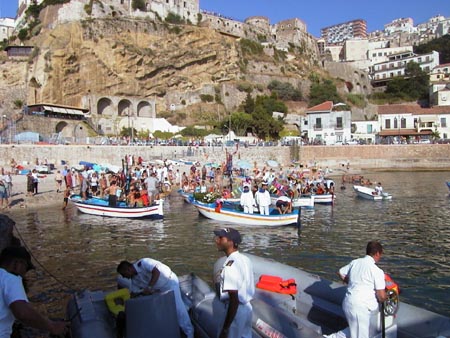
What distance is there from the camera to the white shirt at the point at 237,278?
Result: 381 centimetres

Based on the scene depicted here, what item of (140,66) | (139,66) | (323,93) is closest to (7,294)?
(139,66)

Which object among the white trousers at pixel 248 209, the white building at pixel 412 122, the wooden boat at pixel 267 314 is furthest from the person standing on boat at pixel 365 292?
the white building at pixel 412 122

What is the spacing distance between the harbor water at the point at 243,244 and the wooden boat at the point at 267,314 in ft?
8.76

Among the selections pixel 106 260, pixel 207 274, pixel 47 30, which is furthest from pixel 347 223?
pixel 47 30

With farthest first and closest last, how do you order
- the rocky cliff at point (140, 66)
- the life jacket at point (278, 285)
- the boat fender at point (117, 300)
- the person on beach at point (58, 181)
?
the rocky cliff at point (140, 66)
the person on beach at point (58, 181)
the life jacket at point (278, 285)
the boat fender at point (117, 300)

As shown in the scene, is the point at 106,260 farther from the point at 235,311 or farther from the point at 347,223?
the point at 347,223

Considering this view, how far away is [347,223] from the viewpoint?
15.6 m

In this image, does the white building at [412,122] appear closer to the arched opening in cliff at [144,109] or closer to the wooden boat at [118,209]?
the arched opening in cliff at [144,109]

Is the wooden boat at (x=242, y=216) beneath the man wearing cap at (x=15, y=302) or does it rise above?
beneath

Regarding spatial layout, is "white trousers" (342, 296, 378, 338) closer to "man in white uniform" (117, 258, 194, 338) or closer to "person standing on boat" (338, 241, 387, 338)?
"person standing on boat" (338, 241, 387, 338)

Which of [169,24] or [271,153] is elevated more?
[169,24]

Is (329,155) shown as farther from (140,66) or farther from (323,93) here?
(140,66)

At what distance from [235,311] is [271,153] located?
40.4 m

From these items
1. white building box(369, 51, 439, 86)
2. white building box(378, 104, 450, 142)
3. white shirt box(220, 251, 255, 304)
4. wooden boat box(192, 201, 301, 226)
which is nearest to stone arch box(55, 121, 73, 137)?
wooden boat box(192, 201, 301, 226)
